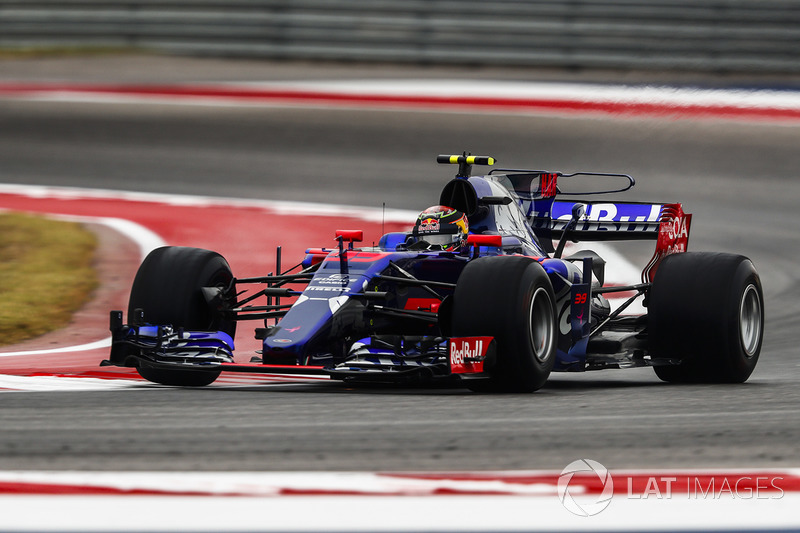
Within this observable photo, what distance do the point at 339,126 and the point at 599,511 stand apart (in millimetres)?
16381

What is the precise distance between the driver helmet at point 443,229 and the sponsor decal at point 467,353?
1580 mm

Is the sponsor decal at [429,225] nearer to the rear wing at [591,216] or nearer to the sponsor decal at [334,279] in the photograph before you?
the sponsor decal at [334,279]

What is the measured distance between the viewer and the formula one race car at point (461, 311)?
754 cm

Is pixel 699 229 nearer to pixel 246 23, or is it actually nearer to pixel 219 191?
pixel 219 191

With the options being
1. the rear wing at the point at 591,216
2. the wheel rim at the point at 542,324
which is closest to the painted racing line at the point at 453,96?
the rear wing at the point at 591,216

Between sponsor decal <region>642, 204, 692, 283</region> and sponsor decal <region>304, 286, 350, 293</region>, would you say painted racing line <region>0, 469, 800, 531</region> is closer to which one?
sponsor decal <region>304, 286, 350, 293</region>

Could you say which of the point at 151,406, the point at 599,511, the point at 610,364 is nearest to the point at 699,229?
the point at 610,364

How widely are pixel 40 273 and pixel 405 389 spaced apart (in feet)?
17.8

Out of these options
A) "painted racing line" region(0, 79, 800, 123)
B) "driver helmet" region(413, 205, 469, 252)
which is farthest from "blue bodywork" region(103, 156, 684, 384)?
"painted racing line" region(0, 79, 800, 123)

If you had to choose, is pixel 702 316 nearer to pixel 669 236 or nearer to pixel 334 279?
pixel 669 236

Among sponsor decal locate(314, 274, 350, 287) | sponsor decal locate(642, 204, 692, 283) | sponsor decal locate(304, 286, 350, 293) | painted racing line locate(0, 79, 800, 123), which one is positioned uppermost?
painted racing line locate(0, 79, 800, 123)

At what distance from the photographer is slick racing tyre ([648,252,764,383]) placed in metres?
8.90

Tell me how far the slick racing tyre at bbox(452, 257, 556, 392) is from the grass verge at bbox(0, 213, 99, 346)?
4443 millimetres

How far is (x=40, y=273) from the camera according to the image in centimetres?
1241
